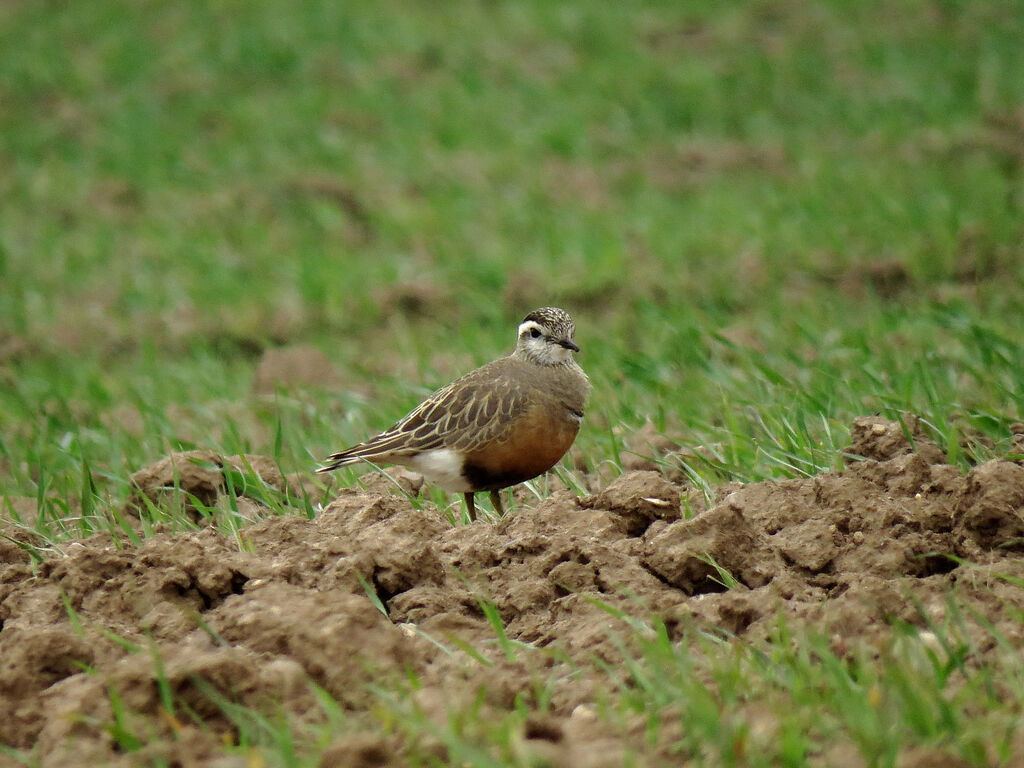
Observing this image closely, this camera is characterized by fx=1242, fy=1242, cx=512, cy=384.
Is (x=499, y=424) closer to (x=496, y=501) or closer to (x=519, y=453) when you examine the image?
(x=519, y=453)

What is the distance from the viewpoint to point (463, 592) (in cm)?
399

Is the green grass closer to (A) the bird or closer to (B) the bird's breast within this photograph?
(A) the bird

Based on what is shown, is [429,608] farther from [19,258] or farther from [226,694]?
[19,258]

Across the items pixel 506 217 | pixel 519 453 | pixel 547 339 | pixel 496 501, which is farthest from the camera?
pixel 506 217

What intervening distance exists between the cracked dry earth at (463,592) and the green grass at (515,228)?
0.95ft

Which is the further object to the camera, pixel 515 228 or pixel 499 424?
pixel 515 228

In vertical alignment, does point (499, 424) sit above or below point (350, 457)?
above

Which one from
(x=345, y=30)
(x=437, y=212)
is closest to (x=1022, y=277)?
(x=437, y=212)

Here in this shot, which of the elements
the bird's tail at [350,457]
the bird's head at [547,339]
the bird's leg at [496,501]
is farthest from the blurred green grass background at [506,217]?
the bird's leg at [496,501]

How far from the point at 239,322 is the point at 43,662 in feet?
20.9

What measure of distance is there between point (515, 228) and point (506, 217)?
0.74 ft

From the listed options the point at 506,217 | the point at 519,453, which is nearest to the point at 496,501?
the point at 519,453

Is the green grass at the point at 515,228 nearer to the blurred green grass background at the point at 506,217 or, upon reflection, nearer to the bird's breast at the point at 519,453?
the blurred green grass background at the point at 506,217

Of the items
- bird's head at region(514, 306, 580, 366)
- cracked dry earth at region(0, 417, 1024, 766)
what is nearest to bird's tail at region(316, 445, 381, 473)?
cracked dry earth at region(0, 417, 1024, 766)
